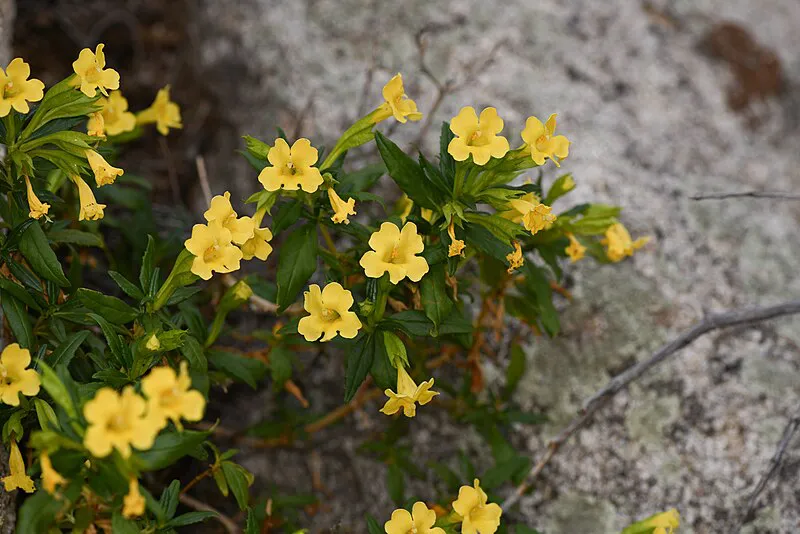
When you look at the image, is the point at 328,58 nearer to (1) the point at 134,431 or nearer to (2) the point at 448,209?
(2) the point at 448,209

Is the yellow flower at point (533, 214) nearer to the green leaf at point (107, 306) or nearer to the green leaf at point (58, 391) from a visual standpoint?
the green leaf at point (107, 306)

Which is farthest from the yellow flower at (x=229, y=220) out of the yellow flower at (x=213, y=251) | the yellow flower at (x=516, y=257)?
the yellow flower at (x=516, y=257)

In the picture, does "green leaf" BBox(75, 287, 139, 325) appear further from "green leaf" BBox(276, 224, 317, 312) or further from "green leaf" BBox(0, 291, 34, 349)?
"green leaf" BBox(276, 224, 317, 312)

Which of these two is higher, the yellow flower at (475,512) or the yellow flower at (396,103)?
the yellow flower at (396,103)

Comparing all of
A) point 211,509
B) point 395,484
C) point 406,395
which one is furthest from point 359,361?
point 211,509

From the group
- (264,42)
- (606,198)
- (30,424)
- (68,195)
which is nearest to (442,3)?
(264,42)

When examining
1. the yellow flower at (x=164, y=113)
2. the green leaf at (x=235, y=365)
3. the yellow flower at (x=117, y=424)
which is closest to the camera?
the yellow flower at (x=117, y=424)

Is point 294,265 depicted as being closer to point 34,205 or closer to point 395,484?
point 34,205
